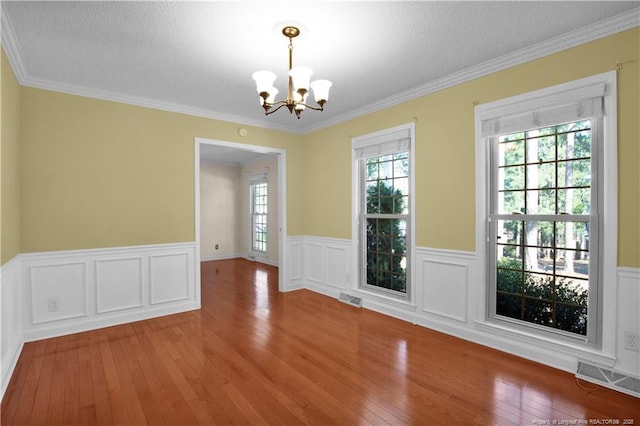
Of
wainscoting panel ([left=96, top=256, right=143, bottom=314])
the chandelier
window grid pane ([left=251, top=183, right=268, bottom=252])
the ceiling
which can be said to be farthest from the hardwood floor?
window grid pane ([left=251, top=183, right=268, bottom=252])

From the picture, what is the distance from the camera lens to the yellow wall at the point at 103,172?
137 inches

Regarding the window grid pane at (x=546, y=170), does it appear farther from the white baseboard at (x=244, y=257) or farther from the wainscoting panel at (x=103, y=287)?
the white baseboard at (x=244, y=257)

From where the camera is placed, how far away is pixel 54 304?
3533mm

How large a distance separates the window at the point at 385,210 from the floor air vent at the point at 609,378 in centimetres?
179

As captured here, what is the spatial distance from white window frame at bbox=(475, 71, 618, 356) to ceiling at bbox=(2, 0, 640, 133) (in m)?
0.39

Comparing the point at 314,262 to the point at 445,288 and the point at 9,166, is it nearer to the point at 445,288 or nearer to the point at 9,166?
the point at 445,288

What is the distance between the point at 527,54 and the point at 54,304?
5320 mm

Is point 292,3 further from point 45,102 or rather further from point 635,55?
point 45,102

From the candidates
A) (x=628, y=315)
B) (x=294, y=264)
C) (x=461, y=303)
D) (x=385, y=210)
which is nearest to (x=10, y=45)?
(x=385, y=210)

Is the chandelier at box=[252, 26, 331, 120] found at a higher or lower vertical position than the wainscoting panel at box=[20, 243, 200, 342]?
higher

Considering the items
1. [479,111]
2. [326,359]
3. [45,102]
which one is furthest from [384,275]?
[45,102]

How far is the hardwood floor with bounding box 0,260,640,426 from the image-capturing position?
2.18m

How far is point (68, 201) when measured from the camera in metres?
3.64

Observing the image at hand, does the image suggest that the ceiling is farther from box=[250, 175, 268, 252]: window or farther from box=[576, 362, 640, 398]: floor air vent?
box=[250, 175, 268, 252]: window
